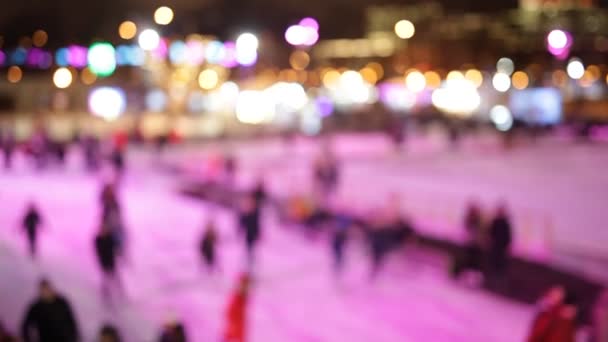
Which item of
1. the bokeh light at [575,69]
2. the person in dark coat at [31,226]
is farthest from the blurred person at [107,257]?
the bokeh light at [575,69]

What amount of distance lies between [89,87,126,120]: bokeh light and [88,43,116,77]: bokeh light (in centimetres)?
41

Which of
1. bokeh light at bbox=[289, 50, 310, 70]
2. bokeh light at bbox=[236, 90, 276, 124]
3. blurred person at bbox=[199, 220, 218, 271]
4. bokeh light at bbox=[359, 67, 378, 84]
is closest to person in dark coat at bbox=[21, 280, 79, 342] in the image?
blurred person at bbox=[199, 220, 218, 271]

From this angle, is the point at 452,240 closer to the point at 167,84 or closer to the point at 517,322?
the point at 517,322

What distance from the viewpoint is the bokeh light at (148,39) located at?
6183 millimetres

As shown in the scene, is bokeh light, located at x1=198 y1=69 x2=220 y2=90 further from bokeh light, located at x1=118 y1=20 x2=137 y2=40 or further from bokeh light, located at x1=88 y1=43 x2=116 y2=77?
bokeh light, located at x1=88 y1=43 x2=116 y2=77

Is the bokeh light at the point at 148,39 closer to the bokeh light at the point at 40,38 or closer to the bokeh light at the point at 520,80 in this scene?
the bokeh light at the point at 40,38

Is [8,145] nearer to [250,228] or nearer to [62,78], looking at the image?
[62,78]

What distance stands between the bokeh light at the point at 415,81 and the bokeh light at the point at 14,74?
16264 mm

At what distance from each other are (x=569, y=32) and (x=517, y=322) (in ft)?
16.6

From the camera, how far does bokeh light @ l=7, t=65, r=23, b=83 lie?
5.49 m

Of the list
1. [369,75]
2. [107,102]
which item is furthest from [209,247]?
[369,75]

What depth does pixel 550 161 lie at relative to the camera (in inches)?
401

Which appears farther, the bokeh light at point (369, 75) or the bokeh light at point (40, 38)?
the bokeh light at point (369, 75)

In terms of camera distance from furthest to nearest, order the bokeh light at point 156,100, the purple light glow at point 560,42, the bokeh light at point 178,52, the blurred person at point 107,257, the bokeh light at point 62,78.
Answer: the purple light glow at point 560,42 → the bokeh light at point 156,100 → the bokeh light at point 178,52 → the bokeh light at point 62,78 → the blurred person at point 107,257
